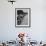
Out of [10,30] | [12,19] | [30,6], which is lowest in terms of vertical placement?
[10,30]

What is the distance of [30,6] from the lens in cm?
527

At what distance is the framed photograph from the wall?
12cm

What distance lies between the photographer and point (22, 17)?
5316 mm

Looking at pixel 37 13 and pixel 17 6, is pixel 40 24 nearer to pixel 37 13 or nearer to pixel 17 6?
pixel 37 13

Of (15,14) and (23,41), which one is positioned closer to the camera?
(23,41)

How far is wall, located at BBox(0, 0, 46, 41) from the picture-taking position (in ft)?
17.3

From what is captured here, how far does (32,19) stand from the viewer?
528 centimetres

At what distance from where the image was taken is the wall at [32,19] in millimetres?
5266

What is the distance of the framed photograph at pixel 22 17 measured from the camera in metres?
5.29

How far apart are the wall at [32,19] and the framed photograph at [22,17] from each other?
0.12 m

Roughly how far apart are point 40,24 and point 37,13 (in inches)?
17.4

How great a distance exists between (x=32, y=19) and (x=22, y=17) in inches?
15.6

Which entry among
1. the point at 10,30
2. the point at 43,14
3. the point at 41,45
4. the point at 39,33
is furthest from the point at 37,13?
the point at 41,45

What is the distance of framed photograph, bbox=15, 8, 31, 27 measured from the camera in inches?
208
